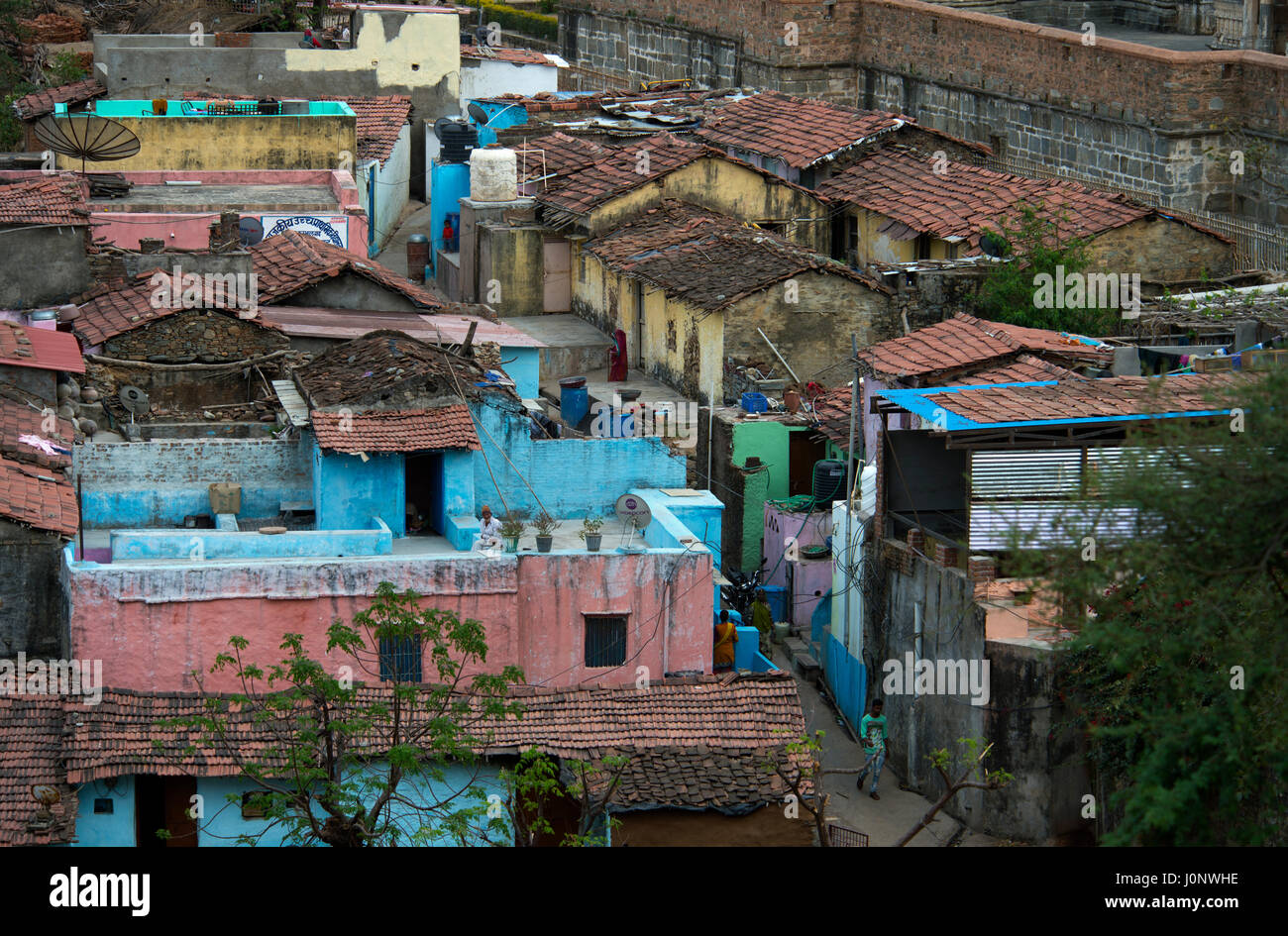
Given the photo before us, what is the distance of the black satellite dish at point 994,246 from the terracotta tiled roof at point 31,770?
1833cm

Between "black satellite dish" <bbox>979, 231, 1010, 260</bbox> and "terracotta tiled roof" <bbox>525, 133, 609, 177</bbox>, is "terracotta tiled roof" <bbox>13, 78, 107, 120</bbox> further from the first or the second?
"black satellite dish" <bbox>979, 231, 1010, 260</bbox>

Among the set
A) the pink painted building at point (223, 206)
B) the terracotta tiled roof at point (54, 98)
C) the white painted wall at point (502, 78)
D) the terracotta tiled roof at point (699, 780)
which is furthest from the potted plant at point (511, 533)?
the white painted wall at point (502, 78)

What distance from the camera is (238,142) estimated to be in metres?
40.2

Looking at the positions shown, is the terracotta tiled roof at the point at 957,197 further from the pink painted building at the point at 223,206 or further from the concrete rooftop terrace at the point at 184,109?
the concrete rooftop terrace at the point at 184,109

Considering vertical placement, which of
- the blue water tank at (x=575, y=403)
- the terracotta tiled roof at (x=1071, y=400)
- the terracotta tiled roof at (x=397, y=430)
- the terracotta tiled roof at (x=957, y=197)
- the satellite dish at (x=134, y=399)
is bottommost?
the blue water tank at (x=575, y=403)

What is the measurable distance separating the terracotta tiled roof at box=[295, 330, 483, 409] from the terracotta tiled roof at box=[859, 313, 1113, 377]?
523 cm

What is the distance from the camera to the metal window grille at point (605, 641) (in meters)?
21.4

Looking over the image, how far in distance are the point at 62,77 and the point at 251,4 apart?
9319 mm

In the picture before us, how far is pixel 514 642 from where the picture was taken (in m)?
20.9

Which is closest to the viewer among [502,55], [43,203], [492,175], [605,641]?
[605,641]

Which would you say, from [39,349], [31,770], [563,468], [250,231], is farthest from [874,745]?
[250,231]

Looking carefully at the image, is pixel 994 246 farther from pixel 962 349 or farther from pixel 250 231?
pixel 250 231

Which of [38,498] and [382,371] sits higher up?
[382,371]

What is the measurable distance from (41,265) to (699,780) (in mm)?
14619
